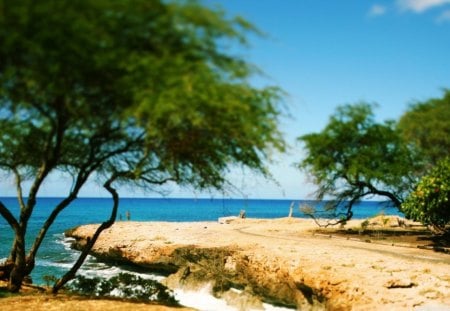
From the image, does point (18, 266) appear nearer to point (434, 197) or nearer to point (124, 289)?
point (124, 289)

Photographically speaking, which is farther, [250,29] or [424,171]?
[424,171]

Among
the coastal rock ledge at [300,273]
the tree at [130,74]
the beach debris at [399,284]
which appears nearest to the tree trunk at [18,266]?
the tree at [130,74]

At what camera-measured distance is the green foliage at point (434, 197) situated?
78.4 ft

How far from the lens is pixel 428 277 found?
57.2 ft

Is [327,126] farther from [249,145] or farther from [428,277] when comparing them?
[249,145]

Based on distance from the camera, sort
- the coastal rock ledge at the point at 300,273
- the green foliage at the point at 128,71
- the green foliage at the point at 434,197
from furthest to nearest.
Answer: the green foliage at the point at 434,197 < the coastal rock ledge at the point at 300,273 < the green foliage at the point at 128,71

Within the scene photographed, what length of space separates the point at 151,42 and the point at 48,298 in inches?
373

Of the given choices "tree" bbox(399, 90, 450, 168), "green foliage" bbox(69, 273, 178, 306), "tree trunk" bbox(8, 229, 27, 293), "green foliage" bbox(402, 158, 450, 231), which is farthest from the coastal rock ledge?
"tree" bbox(399, 90, 450, 168)

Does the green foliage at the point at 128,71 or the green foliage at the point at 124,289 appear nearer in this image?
the green foliage at the point at 128,71

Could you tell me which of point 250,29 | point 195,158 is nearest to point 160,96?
point 250,29

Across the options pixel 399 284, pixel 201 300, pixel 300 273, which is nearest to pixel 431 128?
pixel 300 273

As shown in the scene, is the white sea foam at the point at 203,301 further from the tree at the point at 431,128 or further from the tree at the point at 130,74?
the tree at the point at 431,128

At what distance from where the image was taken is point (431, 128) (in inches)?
1372

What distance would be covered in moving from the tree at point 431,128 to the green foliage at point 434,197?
9.56 meters
